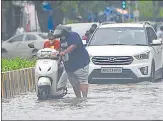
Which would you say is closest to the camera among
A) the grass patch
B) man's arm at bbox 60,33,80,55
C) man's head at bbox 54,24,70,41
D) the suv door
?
man's arm at bbox 60,33,80,55

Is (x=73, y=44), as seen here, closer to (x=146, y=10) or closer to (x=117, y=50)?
(x=117, y=50)

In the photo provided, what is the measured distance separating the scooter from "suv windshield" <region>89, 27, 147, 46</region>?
5.08 meters

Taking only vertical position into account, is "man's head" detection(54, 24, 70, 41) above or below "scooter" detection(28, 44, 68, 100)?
above

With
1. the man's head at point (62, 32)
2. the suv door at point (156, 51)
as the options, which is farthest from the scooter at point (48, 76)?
the suv door at point (156, 51)

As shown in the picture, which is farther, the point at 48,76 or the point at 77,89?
the point at 77,89

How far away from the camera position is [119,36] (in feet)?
64.6

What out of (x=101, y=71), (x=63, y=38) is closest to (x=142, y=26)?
(x=101, y=71)

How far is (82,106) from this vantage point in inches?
510

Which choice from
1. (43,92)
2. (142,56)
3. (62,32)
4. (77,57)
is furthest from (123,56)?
(43,92)

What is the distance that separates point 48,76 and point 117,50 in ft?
15.1

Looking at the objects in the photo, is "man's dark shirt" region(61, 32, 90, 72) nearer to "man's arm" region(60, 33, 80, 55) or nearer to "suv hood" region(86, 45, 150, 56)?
"man's arm" region(60, 33, 80, 55)

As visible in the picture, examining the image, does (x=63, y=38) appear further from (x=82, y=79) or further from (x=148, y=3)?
(x=148, y=3)

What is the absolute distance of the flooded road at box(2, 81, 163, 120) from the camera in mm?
11477

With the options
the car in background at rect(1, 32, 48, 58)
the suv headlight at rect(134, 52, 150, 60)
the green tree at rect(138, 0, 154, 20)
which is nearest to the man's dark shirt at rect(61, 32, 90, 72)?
the suv headlight at rect(134, 52, 150, 60)
